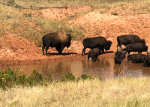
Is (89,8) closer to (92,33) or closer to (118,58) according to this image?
(92,33)

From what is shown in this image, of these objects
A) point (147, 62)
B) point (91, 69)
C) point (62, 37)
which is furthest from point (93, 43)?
point (147, 62)

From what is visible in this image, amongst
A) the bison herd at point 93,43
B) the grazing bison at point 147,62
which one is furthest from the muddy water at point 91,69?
the bison herd at point 93,43

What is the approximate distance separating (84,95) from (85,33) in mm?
21034

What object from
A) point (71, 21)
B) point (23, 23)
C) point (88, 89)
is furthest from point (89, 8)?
point (88, 89)

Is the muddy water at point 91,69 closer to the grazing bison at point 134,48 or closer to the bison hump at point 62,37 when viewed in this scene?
the grazing bison at point 134,48

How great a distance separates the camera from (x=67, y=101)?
8.58 m

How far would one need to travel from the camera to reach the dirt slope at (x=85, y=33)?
21078 millimetres

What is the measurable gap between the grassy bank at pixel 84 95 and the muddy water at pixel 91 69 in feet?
14.2

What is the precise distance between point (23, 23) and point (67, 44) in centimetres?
714

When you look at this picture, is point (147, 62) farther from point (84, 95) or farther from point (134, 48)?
point (84, 95)

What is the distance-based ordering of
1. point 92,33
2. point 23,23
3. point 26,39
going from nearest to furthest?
point 26,39, point 23,23, point 92,33

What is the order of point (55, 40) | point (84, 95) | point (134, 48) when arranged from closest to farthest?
point (84, 95) < point (134, 48) < point (55, 40)

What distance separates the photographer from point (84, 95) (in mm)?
9391

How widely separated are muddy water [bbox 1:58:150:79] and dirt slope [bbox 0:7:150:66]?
1.65 meters
